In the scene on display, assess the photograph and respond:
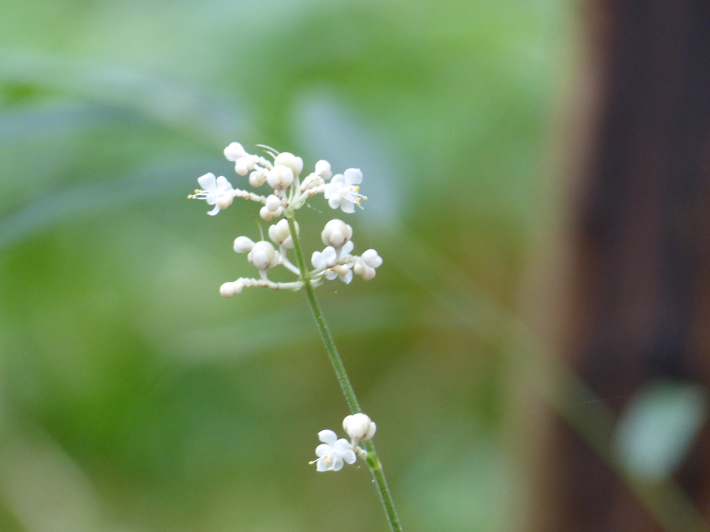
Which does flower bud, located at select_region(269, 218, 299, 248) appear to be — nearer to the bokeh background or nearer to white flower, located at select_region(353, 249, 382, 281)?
white flower, located at select_region(353, 249, 382, 281)

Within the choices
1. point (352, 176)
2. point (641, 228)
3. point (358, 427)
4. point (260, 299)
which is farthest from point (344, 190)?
point (260, 299)

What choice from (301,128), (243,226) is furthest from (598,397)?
(243,226)

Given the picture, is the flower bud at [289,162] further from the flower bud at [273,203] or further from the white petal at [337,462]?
the white petal at [337,462]

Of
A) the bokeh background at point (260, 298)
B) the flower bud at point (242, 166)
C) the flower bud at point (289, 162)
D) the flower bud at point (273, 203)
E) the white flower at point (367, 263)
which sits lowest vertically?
the white flower at point (367, 263)

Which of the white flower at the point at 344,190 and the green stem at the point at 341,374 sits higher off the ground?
the white flower at the point at 344,190

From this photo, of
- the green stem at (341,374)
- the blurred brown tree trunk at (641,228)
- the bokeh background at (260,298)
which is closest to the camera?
the green stem at (341,374)

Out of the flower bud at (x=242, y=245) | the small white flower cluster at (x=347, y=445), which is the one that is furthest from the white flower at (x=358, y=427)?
the flower bud at (x=242, y=245)

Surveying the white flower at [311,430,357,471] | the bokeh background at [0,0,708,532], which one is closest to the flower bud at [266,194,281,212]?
the white flower at [311,430,357,471]

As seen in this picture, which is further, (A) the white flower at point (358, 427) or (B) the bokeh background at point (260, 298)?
(B) the bokeh background at point (260, 298)
